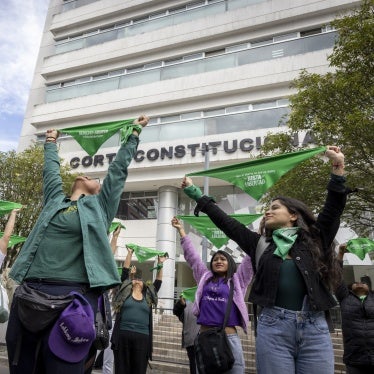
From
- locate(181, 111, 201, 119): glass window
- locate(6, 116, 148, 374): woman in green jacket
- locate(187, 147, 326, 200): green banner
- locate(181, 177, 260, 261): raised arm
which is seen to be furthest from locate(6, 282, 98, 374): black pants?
locate(181, 111, 201, 119): glass window

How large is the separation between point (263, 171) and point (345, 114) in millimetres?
5988

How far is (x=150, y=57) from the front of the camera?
24.7 m

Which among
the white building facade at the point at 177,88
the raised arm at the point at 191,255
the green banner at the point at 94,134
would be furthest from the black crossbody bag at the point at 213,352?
the white building facade at the point at 177,88

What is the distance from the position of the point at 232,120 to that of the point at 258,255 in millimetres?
18771

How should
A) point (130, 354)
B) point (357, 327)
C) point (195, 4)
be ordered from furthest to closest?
point (195, 4), point (130, 354), point (357, 327)

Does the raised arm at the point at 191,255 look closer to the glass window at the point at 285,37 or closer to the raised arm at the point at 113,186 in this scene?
the raised arm at the point at 113,186

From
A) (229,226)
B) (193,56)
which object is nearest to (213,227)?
(229,226)

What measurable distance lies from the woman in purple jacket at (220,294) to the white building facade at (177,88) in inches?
586

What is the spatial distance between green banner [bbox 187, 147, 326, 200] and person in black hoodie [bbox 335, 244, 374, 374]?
1.27 meters

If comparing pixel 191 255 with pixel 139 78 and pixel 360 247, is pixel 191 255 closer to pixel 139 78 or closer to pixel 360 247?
pixel 360 247

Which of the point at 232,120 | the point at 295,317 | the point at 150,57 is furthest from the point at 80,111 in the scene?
the point at 295,317

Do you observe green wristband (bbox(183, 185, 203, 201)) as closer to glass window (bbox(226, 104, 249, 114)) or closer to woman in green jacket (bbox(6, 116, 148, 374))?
woman in green jacket (bbox(6, 116, 148, 374))

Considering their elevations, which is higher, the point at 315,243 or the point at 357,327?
the point at 315,243

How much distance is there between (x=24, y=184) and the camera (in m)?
15.2
